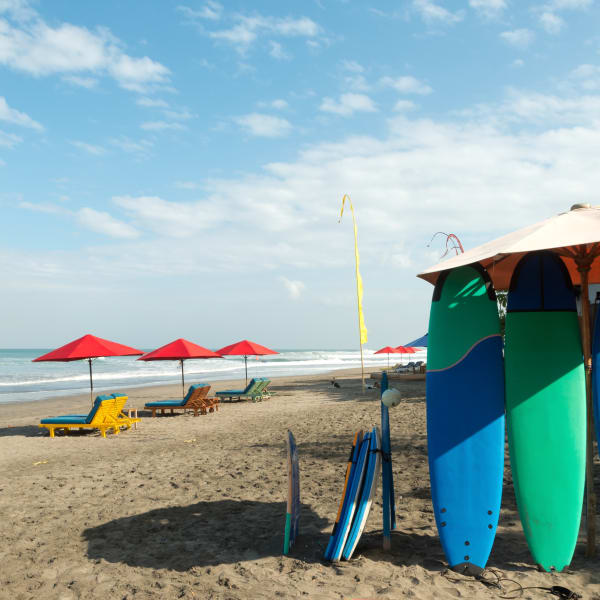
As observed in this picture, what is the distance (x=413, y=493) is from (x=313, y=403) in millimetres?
9068

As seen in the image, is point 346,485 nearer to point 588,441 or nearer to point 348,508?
point 348,508

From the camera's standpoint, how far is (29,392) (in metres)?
24.2

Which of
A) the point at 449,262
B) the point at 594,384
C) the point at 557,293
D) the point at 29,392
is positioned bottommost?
the point at 29,392

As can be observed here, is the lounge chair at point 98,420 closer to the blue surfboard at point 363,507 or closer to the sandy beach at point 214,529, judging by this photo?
the sandy beach at point 214,529

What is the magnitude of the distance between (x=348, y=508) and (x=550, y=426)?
1489 mm

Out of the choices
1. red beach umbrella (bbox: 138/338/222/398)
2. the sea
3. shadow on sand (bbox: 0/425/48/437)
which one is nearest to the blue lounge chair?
red beach umbrella (bbox: 138/338/222/398)

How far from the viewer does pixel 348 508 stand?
367 centimetres

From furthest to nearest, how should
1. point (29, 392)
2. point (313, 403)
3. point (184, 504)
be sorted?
point (29, 392), point (313, 403), point (184, 504)

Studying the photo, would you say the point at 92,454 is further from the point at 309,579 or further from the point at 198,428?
the point at 309,579

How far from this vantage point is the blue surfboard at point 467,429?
352 cm

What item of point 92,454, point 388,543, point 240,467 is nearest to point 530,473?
point 388,543

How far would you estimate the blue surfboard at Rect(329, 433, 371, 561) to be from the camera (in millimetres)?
3658

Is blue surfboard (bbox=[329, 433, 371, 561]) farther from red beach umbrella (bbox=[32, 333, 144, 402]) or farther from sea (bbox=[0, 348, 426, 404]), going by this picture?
sea (bbox=[0, 348, 426, 404])

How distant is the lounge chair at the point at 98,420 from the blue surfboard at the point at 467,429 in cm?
784
